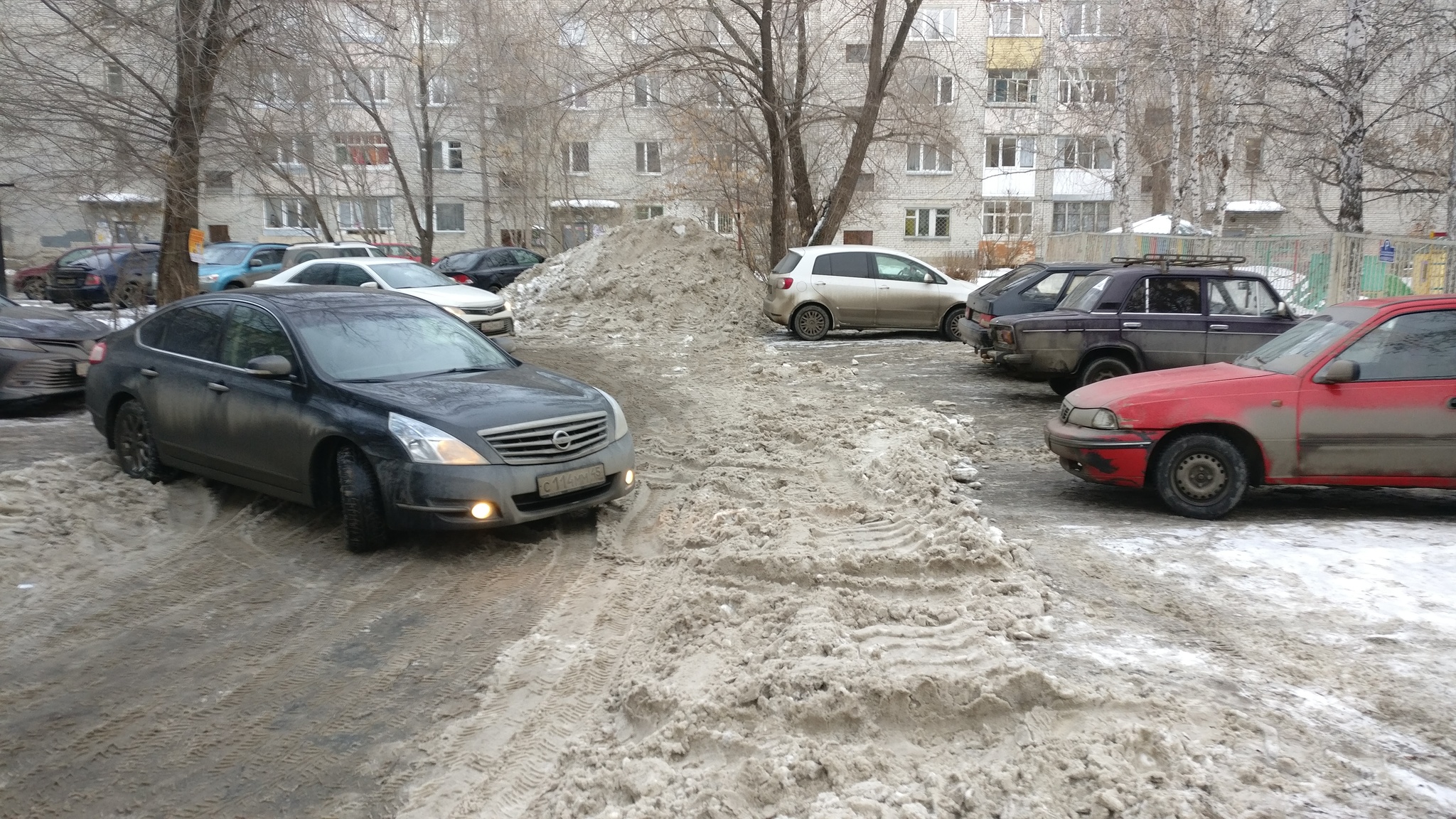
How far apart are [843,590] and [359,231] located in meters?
40.5

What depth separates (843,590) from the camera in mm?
5613

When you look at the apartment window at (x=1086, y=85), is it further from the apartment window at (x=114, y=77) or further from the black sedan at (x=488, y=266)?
the apartment window at (x=114, y=77)

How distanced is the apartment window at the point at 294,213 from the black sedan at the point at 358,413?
66.4 feet

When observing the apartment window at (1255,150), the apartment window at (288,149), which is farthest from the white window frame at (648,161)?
the apartment window at (288,149)

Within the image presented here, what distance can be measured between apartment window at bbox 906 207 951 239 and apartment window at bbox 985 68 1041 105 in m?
5.64

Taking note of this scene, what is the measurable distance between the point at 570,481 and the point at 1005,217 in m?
44.4

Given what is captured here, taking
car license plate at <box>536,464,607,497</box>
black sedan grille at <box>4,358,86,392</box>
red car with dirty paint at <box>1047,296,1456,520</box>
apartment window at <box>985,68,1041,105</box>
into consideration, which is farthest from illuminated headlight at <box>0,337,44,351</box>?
apartment window at <box>985,68,1041,105</box>

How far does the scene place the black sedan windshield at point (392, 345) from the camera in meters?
7.08

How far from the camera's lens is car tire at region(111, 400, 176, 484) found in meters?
7.83

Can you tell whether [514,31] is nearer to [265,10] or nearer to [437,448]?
[265,10]

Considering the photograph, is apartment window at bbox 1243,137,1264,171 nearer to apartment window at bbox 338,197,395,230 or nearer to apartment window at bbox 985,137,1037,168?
apartment window at bbox 985,137,1037,168

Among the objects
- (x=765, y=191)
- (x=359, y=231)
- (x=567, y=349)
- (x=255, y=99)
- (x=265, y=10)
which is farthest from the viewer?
(x=359, y=231)

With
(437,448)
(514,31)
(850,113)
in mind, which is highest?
(514,31)

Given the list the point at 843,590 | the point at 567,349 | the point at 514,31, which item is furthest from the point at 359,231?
the point at 843,590
